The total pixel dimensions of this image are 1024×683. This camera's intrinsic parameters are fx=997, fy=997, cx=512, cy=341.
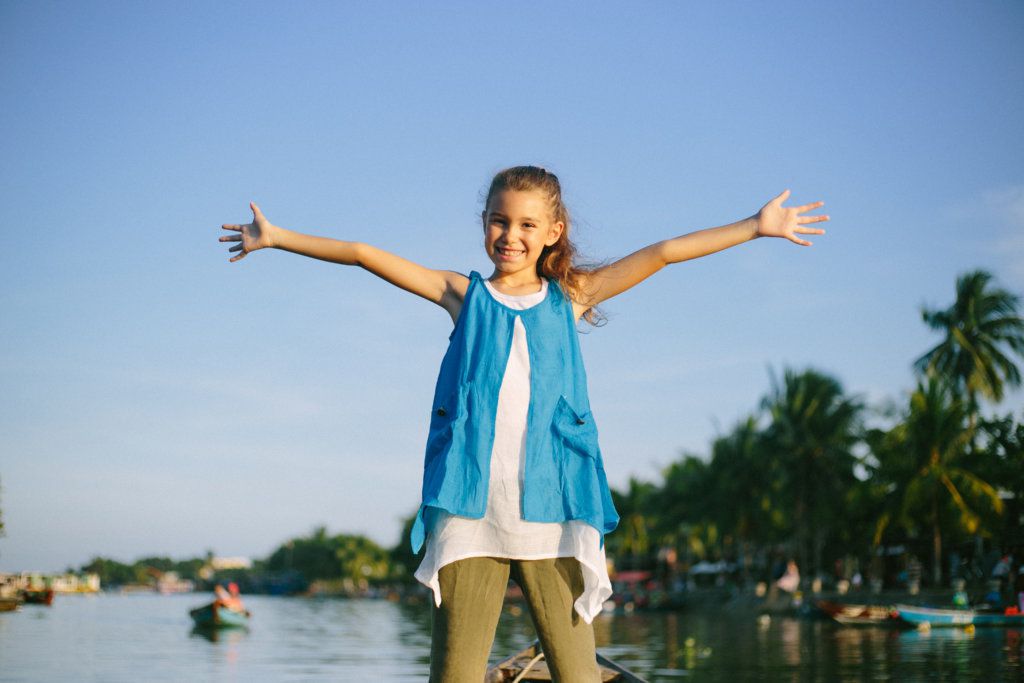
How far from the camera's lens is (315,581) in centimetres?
15738

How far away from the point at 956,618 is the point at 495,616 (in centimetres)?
2560

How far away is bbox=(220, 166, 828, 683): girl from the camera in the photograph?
241cm

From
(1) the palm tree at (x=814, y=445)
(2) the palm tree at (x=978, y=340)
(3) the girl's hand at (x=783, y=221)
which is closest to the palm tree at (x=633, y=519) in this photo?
(1) the palm tree at (x=814, y=445)

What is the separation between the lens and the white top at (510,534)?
2.41 m

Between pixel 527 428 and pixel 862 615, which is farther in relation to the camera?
pixel 862 615

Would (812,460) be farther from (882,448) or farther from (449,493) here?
(449,493)

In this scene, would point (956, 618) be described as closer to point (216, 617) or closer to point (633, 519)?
point (216, 617)

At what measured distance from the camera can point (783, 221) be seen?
2.96m

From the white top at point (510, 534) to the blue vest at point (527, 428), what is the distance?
0.03m

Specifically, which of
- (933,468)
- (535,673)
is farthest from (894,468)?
(535,673)

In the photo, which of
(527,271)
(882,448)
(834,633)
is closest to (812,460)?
(882,448)

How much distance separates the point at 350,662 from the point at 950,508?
1994cm

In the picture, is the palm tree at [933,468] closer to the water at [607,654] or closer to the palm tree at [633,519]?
the water at [607,654]

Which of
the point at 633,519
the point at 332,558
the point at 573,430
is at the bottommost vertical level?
the point at 332,558
